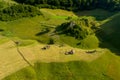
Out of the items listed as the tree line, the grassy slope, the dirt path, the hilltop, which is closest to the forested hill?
the hilltop

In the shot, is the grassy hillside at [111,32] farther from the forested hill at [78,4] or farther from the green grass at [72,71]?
the forested hill at [78,4]

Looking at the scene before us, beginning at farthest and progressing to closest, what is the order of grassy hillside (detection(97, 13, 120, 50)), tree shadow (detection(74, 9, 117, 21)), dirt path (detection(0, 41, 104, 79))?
tree shadow (detection(74, 9, 117, 21)), grassy hillside (detection(97, 13, 120, 50)), dirt path (detection(0, 41, 104, 79))

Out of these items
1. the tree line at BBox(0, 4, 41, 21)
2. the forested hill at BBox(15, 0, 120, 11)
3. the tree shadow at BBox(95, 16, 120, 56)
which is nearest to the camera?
the tree shadow at BBox(95, 16, 120, 56)

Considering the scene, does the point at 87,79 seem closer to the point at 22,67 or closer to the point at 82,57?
the point at 82,57

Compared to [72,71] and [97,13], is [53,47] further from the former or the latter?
[97,13]

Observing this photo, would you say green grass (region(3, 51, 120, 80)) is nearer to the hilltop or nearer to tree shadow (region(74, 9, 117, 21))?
the hilltop

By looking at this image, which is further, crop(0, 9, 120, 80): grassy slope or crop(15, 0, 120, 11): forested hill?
crop(15, 0, 120, 11): forested hill

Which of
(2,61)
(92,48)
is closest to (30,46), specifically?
(2,61)
